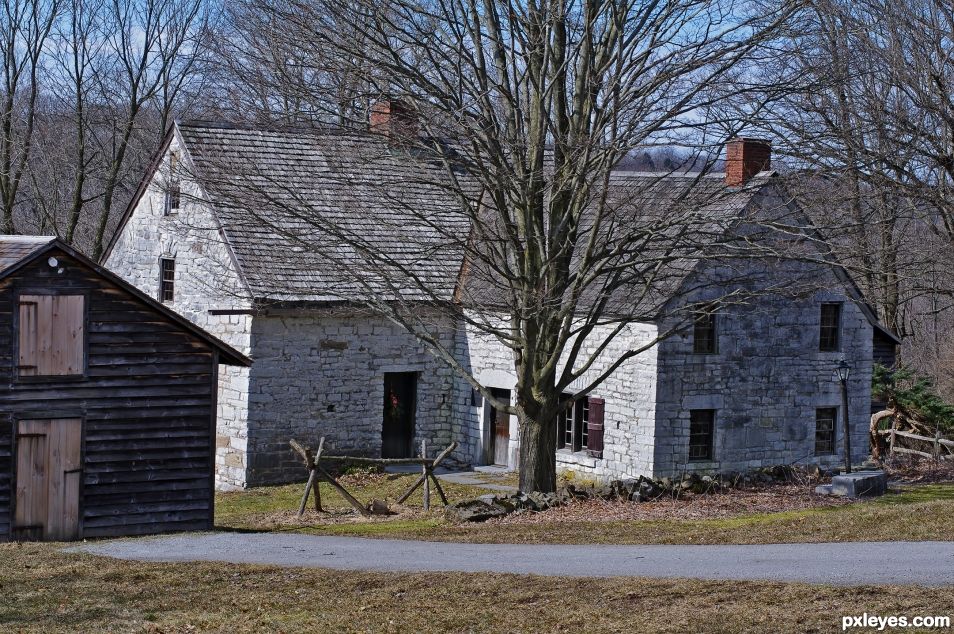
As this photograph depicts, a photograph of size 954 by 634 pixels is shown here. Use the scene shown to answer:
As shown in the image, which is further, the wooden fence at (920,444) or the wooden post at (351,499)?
the wooden fence at (920,444)

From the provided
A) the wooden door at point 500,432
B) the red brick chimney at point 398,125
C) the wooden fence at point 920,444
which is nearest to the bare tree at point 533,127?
the red brick chimney at point 398,125

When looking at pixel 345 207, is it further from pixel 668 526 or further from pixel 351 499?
pixel 668 526

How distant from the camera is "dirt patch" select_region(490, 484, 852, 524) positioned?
59.8ft

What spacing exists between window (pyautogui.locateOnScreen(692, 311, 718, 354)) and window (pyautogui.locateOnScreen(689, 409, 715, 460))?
4.29 feet

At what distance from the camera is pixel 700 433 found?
24.1 metres

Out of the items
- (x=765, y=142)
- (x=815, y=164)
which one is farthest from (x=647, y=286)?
(x=815, y=164)

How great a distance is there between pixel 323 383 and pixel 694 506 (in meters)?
9.07

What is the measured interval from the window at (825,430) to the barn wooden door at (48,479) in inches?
645

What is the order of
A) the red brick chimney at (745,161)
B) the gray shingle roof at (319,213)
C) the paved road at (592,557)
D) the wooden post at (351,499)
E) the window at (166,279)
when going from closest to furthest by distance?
the paved road at (592,557) < the gray shingle roof at (319,213) < the wooden post at (351,499) < the red brick chimney at (745,161) < the window at (166,279)

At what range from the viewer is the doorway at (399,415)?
26312 mm

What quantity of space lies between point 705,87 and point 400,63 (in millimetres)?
4472

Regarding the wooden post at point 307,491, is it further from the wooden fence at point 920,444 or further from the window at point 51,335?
the wooden fence at point 920,444

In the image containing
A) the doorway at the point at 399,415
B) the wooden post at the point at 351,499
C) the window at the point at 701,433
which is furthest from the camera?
the doorway at the point at 399,415

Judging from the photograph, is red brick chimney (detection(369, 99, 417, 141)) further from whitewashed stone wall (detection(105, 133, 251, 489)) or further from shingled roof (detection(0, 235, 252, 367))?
whitewashed stone wall (detection(105, 133, 251, 489))
